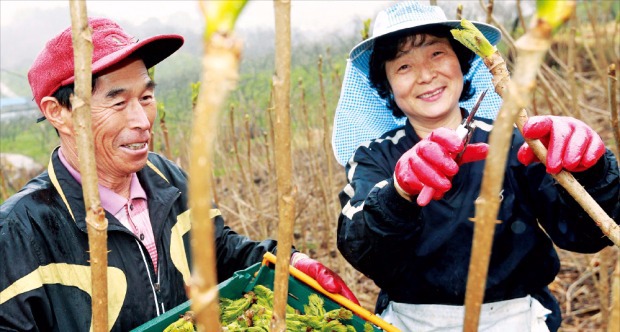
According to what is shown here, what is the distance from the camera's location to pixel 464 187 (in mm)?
1946

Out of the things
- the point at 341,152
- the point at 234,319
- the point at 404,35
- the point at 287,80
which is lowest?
the point at 234,319

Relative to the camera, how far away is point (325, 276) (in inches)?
67.6

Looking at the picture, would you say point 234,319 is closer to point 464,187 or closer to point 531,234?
point 464,187

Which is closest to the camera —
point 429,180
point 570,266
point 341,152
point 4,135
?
point 429,180

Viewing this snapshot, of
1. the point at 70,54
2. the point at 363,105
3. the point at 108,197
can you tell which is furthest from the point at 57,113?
the point at 363,105

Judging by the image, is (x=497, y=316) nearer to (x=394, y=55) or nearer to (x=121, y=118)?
(x=394, y=55)

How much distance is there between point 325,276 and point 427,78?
794mm

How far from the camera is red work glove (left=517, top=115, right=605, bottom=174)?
4.30ft

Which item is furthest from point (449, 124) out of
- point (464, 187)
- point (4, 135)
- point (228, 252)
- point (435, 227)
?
point (4, 135)

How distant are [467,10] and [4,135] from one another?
8960mm

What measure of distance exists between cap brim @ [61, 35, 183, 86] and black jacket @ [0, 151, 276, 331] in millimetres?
393

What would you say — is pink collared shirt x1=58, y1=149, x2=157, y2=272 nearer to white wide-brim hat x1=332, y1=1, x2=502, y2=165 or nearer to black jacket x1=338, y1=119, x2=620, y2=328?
black jacket x1=338, y1=119, x2=620, y2=328

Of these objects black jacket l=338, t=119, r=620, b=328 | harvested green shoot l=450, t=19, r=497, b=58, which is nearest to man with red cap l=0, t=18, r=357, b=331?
black jacket l=338, t=119, r=620, b=328

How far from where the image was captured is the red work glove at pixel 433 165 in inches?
55.1
